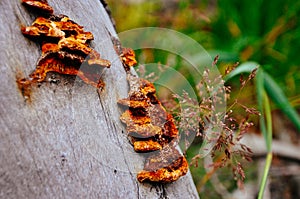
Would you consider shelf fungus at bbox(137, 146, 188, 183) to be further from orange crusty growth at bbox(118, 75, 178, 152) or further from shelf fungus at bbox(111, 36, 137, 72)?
shelf fungus at bbox(111, 36, 137, 72)

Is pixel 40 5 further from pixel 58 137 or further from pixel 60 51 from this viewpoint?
pixel 58 137

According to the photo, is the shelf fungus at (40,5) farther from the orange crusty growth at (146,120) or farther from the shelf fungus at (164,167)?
the shelf fungus at (164,167)

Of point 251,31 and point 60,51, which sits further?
point 251,31

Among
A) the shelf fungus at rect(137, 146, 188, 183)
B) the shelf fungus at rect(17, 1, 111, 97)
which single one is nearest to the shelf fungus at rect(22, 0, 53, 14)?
the shelf fungus at rect(17, 1, 111, 97)

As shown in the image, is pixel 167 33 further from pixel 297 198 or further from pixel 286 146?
pixel 297 198

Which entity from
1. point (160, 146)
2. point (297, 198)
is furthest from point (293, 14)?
point (160, 146)

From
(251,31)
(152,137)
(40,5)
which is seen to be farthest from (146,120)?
(251,31)
